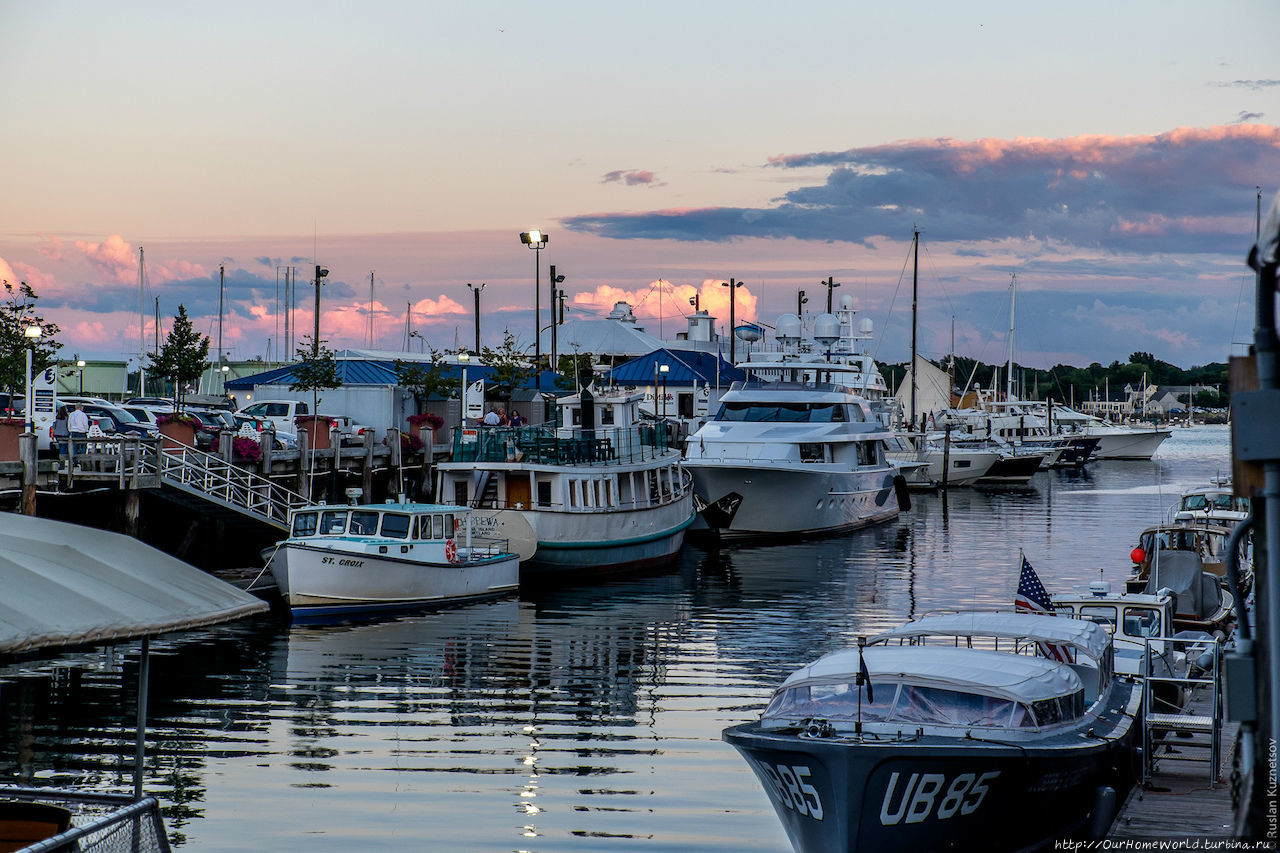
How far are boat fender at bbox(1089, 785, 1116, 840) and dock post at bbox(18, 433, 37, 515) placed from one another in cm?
2213

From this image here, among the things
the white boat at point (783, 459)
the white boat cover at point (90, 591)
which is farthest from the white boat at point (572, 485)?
the white boat cover at point (90, 591)

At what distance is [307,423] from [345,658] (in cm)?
1706

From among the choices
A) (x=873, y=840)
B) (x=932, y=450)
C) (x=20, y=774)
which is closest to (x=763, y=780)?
(x=873, y=840)

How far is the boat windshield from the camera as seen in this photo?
48.8m

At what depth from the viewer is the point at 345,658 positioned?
24.4m

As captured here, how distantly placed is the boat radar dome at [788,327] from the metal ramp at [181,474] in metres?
31.4

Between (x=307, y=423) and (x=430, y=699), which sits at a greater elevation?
(x=307, y=423)

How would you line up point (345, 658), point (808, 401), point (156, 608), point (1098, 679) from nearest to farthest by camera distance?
point (156, 608)
point (1098, 679)
point (345, 658)
point (808, 401)

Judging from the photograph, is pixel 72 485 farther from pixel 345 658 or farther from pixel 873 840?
pixel 873 840

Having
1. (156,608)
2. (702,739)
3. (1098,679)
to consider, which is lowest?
(702,739)

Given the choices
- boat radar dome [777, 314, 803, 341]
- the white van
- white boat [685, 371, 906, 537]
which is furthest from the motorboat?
boat radar dome [777, 314, 803, 341]

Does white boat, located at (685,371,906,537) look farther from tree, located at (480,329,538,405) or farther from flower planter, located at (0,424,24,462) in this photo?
flower planter, located at (0,424,24,462)

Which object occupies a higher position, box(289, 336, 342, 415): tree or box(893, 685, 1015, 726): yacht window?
box(289, 336, 342, 415): tree

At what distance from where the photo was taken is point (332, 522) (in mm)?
29078
